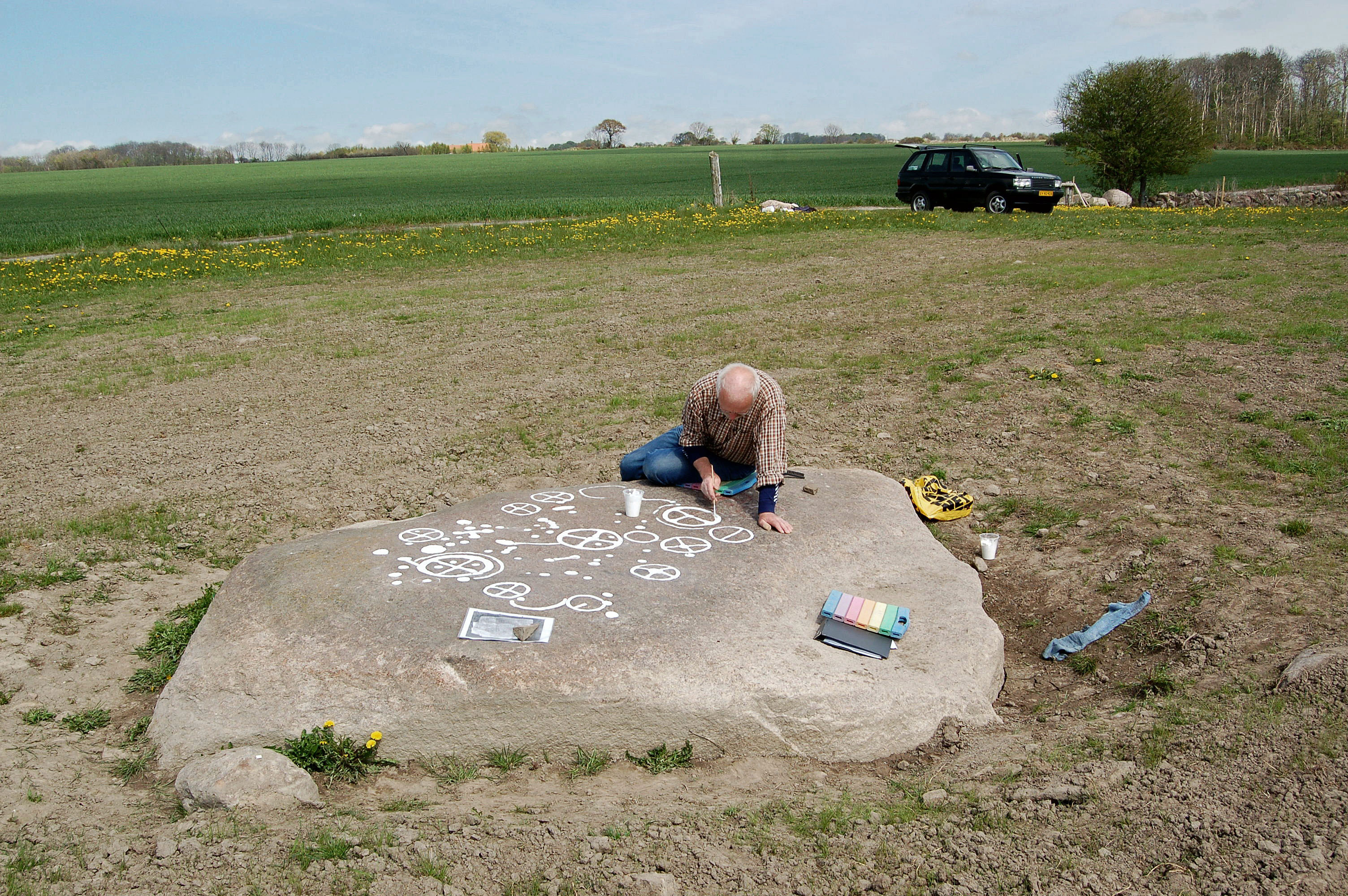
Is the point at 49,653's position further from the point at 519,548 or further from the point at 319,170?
the point at 319,170

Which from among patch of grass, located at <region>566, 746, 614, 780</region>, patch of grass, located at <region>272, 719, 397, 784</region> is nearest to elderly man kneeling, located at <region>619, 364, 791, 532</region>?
patch of grass, located at <region>566, 746, 614, 780</region>

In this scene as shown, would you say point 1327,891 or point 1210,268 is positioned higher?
point 1210,268

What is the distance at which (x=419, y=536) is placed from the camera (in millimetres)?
5000

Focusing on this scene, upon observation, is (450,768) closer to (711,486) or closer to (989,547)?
(711,486)

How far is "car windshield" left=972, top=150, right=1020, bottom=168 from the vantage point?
22.5m

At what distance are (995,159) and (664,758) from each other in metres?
22.5

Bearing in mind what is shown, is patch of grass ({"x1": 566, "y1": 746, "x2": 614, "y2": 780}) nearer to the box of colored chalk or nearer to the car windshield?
the box of colored chalk

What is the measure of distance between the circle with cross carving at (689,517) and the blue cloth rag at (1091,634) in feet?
6.23

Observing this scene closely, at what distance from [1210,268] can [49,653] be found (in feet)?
45.7

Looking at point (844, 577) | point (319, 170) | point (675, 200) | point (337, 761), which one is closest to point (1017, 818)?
point (844, 577)

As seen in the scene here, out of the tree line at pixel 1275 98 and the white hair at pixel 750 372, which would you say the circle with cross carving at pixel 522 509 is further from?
the tree line at pixel 1275 98

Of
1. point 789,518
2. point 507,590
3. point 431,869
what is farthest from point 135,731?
point 789,518

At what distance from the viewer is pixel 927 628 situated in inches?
176

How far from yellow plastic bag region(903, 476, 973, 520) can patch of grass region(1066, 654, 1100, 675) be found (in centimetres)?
172
